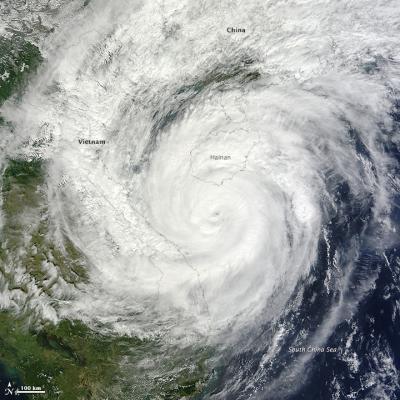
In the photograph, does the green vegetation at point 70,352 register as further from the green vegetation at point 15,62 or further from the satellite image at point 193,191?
the green vegetation at point 15,62

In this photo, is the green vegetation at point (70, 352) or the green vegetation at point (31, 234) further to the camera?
the green vegetation at point (31, 234)

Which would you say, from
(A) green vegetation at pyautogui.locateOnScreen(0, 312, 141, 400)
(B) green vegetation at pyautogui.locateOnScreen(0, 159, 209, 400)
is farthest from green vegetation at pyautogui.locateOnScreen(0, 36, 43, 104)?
(A) green vegetation at pyautogui.locateOnScreen(0, 312, 141, 400)

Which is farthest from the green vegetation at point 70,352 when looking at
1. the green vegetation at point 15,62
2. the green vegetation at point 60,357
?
the green vegetation at point 15,62

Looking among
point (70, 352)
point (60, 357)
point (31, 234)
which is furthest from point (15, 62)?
point (60, 357)

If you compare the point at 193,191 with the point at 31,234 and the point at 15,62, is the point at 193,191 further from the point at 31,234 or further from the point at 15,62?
the point at 15,62

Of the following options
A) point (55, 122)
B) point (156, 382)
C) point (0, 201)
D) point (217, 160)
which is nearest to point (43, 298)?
point (0, 201)

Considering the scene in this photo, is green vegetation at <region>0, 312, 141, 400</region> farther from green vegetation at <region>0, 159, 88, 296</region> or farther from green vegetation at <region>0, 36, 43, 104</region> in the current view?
green vegetation at <region>0, 36, 43, 104</region>
